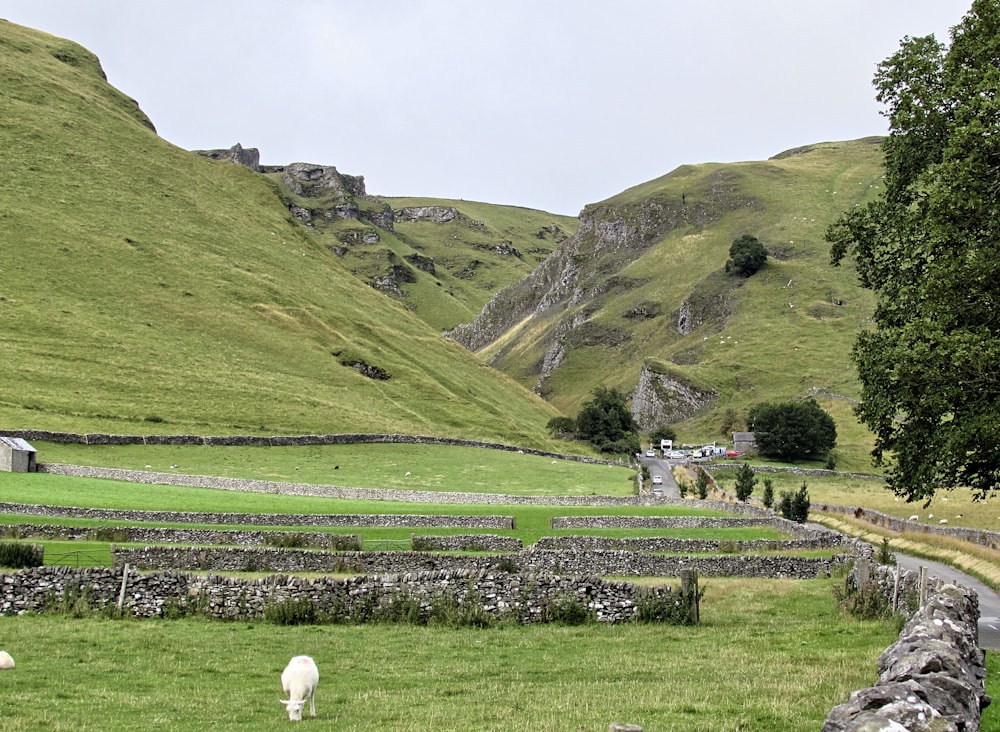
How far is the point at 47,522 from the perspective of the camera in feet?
128

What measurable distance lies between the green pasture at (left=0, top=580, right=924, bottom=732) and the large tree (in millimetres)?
6571

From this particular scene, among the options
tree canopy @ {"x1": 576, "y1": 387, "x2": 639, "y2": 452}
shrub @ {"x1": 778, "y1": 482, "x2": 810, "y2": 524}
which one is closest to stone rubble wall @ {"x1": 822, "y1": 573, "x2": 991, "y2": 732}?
shrub @ {"x1": 778, "y1": 482, "x2": 810, "y2": 524}

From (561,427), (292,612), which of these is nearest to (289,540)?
(292,612)

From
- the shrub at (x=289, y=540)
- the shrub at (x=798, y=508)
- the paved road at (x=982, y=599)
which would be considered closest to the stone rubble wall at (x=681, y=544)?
the paved road at (x=982, y=599)

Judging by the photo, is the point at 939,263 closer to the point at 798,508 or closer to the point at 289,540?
the point at 289,540

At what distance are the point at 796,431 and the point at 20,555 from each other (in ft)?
363

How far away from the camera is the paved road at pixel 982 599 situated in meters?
20.3

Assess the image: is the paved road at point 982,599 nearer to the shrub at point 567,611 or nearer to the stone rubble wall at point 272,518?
the shrub at point 567,611

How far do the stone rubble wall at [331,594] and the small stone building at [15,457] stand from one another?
44040mm

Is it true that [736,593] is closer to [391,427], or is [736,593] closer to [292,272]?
[391,427]

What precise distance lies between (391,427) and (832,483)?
168 ft

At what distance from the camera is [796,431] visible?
408 ft

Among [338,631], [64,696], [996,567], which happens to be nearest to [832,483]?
[996,567]

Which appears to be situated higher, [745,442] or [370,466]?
[745,442]
